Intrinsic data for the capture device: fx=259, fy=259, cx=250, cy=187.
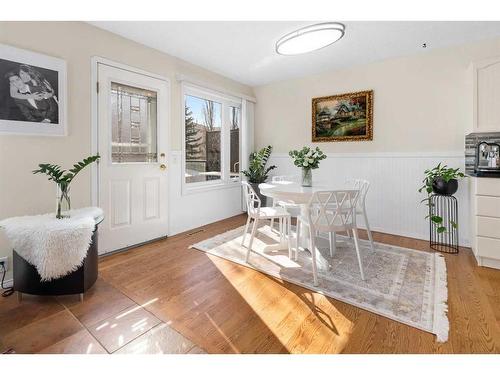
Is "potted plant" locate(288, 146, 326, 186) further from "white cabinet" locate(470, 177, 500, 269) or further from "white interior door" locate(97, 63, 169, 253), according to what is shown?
"white interior door" locate(97, 63, 169, 253)

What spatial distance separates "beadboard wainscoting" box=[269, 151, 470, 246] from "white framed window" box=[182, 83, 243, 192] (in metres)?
1.63

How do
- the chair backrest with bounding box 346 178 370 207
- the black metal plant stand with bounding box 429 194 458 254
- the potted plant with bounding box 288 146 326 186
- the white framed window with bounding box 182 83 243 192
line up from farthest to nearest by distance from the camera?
1. the white framed window with bounding box 182 83 243 192
2. the black metal plant stand with bounding box 429 194 458 254
3. the chair backrest with bounding box 346 178 370 207
4. the potted plant with bounding box 288 146 326 186

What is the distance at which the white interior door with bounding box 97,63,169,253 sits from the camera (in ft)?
8.79

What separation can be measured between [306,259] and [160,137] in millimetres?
2217

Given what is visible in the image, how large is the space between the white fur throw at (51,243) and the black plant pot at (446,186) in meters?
3.37

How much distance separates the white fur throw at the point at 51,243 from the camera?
5.60 feet

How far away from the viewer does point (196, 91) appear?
3.67m

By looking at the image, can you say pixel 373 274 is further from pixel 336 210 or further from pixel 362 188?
pixel 362 188

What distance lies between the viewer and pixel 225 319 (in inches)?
64.7

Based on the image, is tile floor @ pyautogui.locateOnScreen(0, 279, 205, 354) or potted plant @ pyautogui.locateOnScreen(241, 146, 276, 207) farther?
potted plant @ pyautogui.locateOnScreen(241, 146, 276, 207)

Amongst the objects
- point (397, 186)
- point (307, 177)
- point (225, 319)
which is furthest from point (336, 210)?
point (397, 186)

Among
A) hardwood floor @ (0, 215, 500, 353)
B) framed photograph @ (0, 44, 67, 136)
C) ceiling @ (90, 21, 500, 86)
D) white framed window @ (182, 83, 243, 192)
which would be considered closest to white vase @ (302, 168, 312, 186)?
hardwood floor @ (0, 215, 500, 353)

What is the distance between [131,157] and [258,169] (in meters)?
2.07
